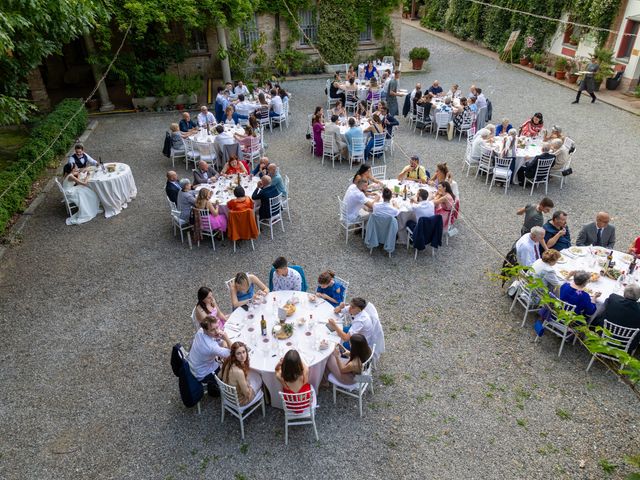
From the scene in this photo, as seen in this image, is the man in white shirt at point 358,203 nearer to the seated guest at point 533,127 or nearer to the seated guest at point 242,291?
the seated guest at point 242,291

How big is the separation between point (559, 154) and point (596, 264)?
4.55 metres

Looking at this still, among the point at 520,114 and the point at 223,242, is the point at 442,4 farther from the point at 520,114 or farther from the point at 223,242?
the point at 223,242

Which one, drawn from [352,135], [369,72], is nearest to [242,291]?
[352,135]

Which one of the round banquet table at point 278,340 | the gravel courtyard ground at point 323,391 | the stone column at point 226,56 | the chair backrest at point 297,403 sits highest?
the stone column at point 226,56

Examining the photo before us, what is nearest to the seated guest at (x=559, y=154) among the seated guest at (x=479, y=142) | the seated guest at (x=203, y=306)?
the seated guest at (x=479, y=142)

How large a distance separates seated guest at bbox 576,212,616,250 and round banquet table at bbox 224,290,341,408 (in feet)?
15.5

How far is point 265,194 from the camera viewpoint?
9.09 metres

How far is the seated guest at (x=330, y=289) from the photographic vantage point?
6.41 m

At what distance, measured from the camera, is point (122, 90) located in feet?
65.8

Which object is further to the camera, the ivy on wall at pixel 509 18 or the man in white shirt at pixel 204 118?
the ivy on wall at pixel 509 18

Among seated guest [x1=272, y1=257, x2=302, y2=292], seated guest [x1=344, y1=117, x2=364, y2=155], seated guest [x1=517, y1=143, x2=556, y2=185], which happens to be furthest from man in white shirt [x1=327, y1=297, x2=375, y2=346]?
seated guest [x1=344, y1=117, x2=364, y2=155]

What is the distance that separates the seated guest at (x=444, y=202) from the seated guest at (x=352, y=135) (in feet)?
12.5

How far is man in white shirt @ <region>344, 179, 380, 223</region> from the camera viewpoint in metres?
8.89

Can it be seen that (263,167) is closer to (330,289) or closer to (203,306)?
(330,289)
